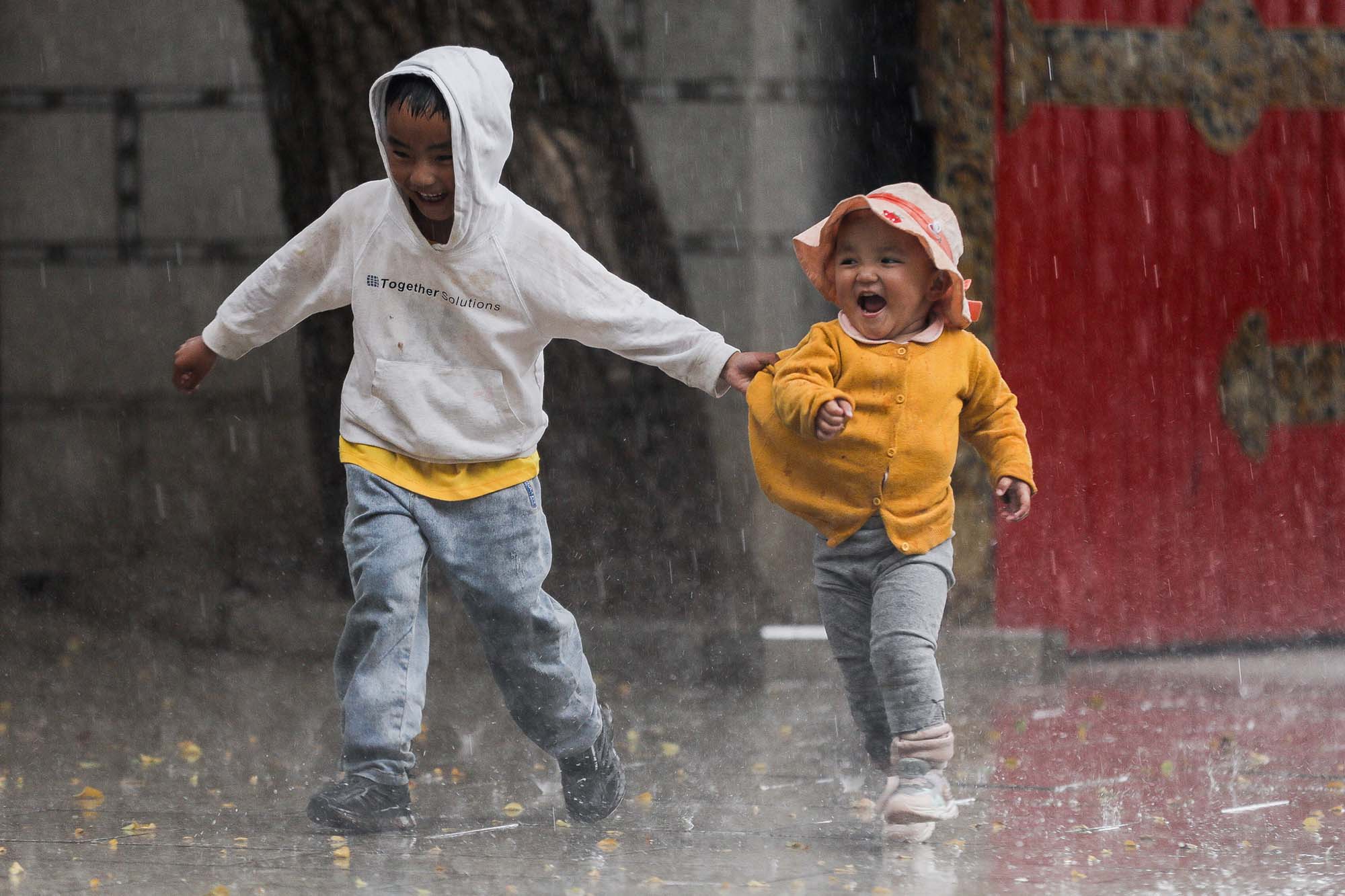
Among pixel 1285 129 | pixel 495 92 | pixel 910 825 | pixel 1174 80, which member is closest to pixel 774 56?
pixel 1174 80

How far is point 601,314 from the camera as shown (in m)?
3.74

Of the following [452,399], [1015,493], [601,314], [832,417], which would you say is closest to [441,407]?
[452,399]

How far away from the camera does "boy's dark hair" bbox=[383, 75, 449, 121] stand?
3.53m

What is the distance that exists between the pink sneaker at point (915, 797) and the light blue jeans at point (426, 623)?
2.29 ft

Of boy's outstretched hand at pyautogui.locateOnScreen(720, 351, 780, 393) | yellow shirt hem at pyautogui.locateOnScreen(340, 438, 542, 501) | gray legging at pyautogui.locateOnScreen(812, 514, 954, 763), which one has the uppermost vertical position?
boy's outstretched hand at pyautogui.locateOnScreen(720, 351, 780, 393)

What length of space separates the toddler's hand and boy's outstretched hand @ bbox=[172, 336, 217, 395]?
1458 mm

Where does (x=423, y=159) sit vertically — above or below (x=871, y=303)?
above

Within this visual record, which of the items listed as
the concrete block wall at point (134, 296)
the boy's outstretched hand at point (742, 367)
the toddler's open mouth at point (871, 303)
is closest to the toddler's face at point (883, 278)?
the toddler's open mouth at point (871, 303)

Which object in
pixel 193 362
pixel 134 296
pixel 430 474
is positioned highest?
pixel 134 296

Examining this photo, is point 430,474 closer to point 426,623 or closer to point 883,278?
point 426,623

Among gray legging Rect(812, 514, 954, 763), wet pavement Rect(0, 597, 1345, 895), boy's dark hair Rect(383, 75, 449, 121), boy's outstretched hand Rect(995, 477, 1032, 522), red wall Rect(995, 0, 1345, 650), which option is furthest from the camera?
red wall Rect(995, 0, 1345, 650)

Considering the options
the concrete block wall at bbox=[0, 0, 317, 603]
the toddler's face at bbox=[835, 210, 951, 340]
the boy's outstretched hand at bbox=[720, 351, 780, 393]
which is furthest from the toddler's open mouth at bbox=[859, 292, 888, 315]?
the concrete block wall at bbox=[0, 0, 317, 603]

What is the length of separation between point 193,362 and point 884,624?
1.71 meters

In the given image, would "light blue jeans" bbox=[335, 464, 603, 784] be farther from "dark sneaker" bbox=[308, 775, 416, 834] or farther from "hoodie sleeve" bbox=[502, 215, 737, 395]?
"hoodie sleeve" bbox=[502, 215, 737, 395]
